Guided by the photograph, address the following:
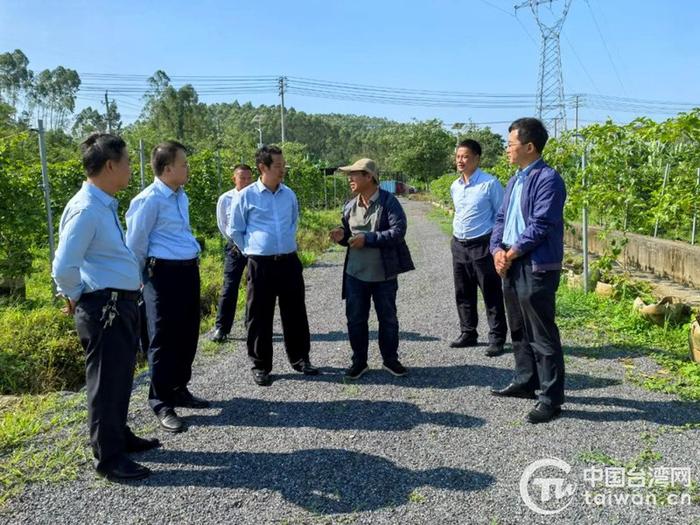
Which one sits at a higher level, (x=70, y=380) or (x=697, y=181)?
(x=697, y=181)

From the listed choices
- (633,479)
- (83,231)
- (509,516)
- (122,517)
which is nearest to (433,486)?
(509,516)

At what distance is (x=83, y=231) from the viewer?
2895 mm

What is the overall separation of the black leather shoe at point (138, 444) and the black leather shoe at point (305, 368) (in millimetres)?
A: 1559

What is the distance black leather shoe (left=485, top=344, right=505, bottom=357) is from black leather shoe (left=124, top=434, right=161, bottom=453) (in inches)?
119

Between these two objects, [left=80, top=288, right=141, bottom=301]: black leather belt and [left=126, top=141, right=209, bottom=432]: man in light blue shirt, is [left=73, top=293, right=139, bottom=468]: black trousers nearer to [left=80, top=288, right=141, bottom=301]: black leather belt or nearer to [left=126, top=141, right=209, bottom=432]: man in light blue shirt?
[left=80, top=288, right=141, bottom=301]: black leather belt

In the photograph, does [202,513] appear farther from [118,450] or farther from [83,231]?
[83,231]

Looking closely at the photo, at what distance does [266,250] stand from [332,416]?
138cm

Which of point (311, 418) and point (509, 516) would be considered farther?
point (311, 418)

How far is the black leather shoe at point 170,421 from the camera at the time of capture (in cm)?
362

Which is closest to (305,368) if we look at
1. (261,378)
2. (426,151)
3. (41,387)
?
(261,378)

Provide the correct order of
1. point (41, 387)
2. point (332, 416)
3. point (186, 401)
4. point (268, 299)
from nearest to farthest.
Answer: point (332, 416) → point (186, 401) → point (268, 299) → point (41, 387)

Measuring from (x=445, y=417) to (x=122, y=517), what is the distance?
2.06 metres

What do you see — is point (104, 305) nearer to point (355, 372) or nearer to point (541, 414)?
point (355, 372)

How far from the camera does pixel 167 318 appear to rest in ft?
12.2
